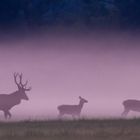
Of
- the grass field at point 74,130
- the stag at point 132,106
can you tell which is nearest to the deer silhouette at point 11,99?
the stag at point 132,106

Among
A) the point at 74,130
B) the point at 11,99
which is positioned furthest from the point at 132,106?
the point at 74,130

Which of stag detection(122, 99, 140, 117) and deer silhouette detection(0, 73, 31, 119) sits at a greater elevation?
deer silhouette detection(0, 73, 31, 119)

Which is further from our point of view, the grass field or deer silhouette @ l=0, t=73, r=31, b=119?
deer silhouette @ l=0, t=73, r=31, b=119

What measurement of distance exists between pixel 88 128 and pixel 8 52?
23.8m

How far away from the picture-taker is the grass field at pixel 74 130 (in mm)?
14250

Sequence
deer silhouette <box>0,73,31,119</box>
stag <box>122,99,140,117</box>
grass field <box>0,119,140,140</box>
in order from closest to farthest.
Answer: grass field <box>0,119,140,140</box>, deer silhouette <box>0,73,31,119</box>, stag <box>122,99,140,117</box>

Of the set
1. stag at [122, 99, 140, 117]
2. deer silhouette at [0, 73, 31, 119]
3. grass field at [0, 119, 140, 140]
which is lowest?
grass field at [0, 119, 140, 140]

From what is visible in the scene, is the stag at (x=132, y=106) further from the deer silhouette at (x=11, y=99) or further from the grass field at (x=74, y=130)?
the grass field at (x=74, y=130)

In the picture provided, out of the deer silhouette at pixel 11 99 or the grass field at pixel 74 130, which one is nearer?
the grass field at pixel 74 130

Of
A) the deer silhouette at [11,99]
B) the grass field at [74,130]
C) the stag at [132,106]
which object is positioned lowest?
the grass field at [74,130]

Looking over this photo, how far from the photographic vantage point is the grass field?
14250 millimetres

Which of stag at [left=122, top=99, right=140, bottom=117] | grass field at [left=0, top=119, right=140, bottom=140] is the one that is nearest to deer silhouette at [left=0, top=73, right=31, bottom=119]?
stag at [left=122, top=99, right=140, bottom=117]

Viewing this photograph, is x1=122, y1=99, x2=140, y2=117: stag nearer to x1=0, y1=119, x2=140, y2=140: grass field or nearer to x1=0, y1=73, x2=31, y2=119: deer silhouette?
x1=0, y1=73, x2=31, y2=119: deer silhouette

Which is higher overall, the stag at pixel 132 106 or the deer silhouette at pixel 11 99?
the deer silhouette at pixel 11 99
